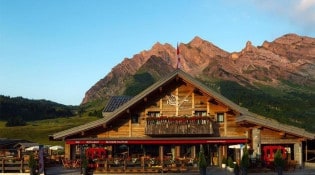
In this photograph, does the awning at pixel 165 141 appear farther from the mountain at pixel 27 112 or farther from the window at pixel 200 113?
the mountain at pixel 27 112

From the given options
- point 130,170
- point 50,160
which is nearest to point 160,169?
point 130,170

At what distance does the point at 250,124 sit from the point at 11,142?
30330 mm

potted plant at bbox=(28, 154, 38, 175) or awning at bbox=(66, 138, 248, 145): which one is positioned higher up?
awning at bbox=(66, 138, 248, 145)

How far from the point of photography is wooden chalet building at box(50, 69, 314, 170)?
39625 millimetres

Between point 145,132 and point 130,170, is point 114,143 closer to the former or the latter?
point 145,132

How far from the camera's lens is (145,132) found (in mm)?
40344

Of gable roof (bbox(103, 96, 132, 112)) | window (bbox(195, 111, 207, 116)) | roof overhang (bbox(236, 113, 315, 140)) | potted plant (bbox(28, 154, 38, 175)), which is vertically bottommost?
potted plant (bbox(28, 154, 38, 175))

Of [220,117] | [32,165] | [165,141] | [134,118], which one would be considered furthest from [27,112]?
[32,165]

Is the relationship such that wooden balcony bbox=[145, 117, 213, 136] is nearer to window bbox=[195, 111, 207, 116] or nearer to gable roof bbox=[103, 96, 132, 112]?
window bbox=[195, 111, 207, 116]

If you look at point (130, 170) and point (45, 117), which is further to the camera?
point (45, 117)

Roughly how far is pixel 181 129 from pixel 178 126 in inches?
14.8

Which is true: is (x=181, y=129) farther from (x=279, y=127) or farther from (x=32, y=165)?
(x=32, y=165)

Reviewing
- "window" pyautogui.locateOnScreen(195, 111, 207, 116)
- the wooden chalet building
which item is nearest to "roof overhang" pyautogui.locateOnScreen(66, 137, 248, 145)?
the wooden chalet building

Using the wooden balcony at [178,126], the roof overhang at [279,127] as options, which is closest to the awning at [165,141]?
the wooden balcony at [178,126]
